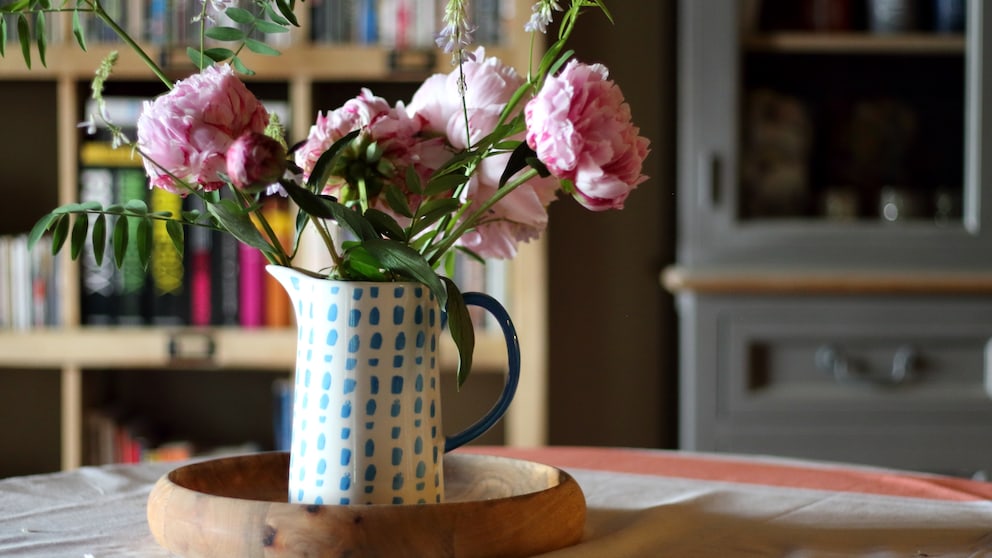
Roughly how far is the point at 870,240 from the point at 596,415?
24.8 inches

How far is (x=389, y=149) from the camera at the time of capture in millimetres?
686

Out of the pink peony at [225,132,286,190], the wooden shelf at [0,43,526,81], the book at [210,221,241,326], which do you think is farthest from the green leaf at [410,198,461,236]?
the book at [210,221,241,326]

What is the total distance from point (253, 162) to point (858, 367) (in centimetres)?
147

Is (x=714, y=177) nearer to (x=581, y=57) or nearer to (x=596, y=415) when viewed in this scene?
(x=581, y=57)

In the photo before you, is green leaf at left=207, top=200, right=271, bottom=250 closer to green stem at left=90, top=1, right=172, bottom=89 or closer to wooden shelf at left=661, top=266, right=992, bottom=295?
green stem at left=90, top=1, right=172, bottom=89

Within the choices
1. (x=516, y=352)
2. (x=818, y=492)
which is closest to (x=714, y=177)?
(x=818, y=492)

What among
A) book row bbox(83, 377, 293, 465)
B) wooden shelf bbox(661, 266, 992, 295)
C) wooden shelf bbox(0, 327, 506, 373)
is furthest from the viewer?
book row bbox(83, 377, 293, 465)

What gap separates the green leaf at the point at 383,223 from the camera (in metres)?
0.67

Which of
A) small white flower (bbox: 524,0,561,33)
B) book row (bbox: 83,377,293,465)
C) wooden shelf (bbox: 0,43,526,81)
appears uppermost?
wooden shelf (bbox: 0,43,526,81)

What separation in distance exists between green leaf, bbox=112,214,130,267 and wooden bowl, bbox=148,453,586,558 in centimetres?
15

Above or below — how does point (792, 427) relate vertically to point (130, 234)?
below

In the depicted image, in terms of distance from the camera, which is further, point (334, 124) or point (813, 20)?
point (813, 20)

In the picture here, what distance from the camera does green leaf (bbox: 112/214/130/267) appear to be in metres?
0.73

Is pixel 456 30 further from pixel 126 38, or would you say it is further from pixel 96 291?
pixel 96 291
